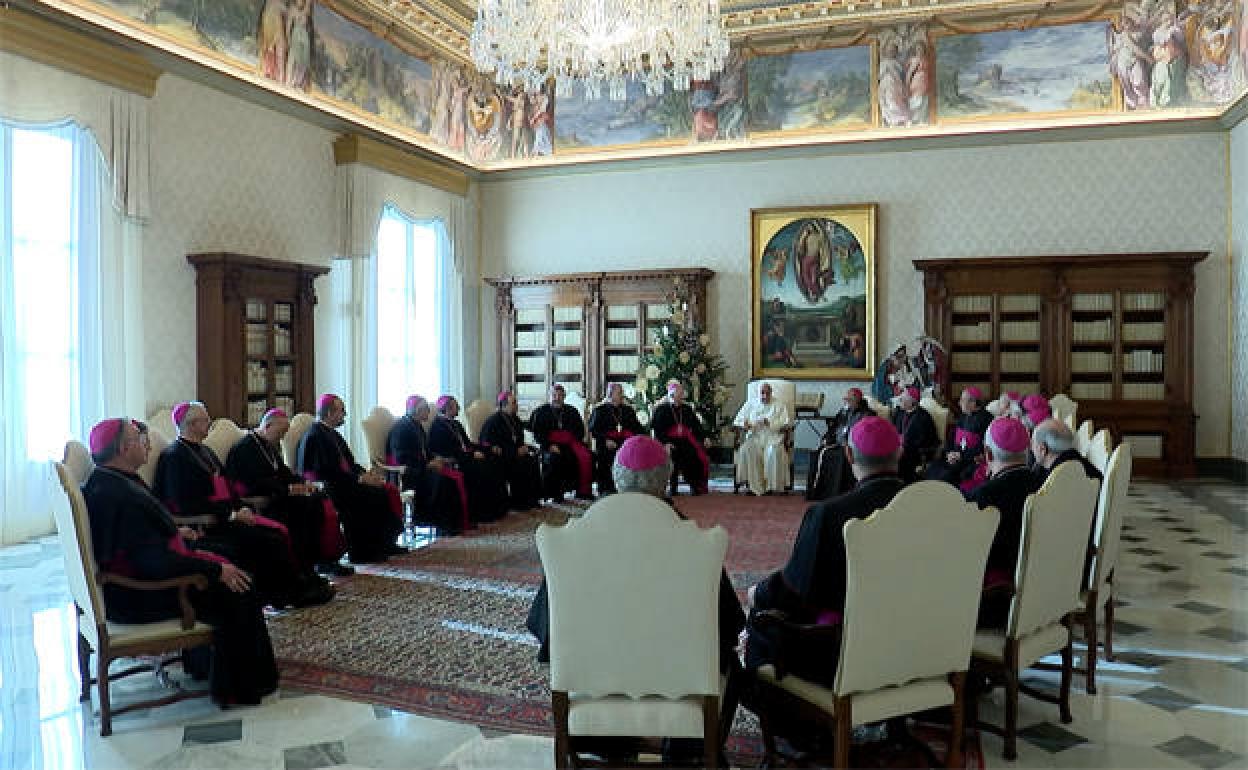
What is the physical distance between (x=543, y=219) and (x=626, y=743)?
12.5 metres

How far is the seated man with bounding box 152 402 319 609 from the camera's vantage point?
596cm

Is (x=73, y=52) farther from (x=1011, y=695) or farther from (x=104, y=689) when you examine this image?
(x=1011, y=695)

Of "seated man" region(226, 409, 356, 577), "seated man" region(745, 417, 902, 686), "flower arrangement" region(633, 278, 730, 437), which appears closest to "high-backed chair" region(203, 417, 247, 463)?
"seated man" region(226, 409, 356, 577)

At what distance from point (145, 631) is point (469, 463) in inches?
210

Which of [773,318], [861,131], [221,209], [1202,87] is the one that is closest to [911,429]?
[773,318]

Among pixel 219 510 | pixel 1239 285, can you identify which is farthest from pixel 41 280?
pixel 1239 285

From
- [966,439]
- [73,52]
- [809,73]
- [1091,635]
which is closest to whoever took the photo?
[1091,635]

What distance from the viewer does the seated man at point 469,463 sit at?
31.3 ft

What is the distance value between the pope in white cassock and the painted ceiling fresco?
4.74m

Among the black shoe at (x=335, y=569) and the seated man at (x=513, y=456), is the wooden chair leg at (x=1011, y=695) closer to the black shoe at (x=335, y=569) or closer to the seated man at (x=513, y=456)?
the black shoe at (x=335, y=569)

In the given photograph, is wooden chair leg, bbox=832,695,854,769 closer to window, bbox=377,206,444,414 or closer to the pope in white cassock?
the pope in white cassock

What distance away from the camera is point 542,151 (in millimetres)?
15180

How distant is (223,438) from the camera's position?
6.89 meters

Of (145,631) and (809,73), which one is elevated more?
(809,73)
